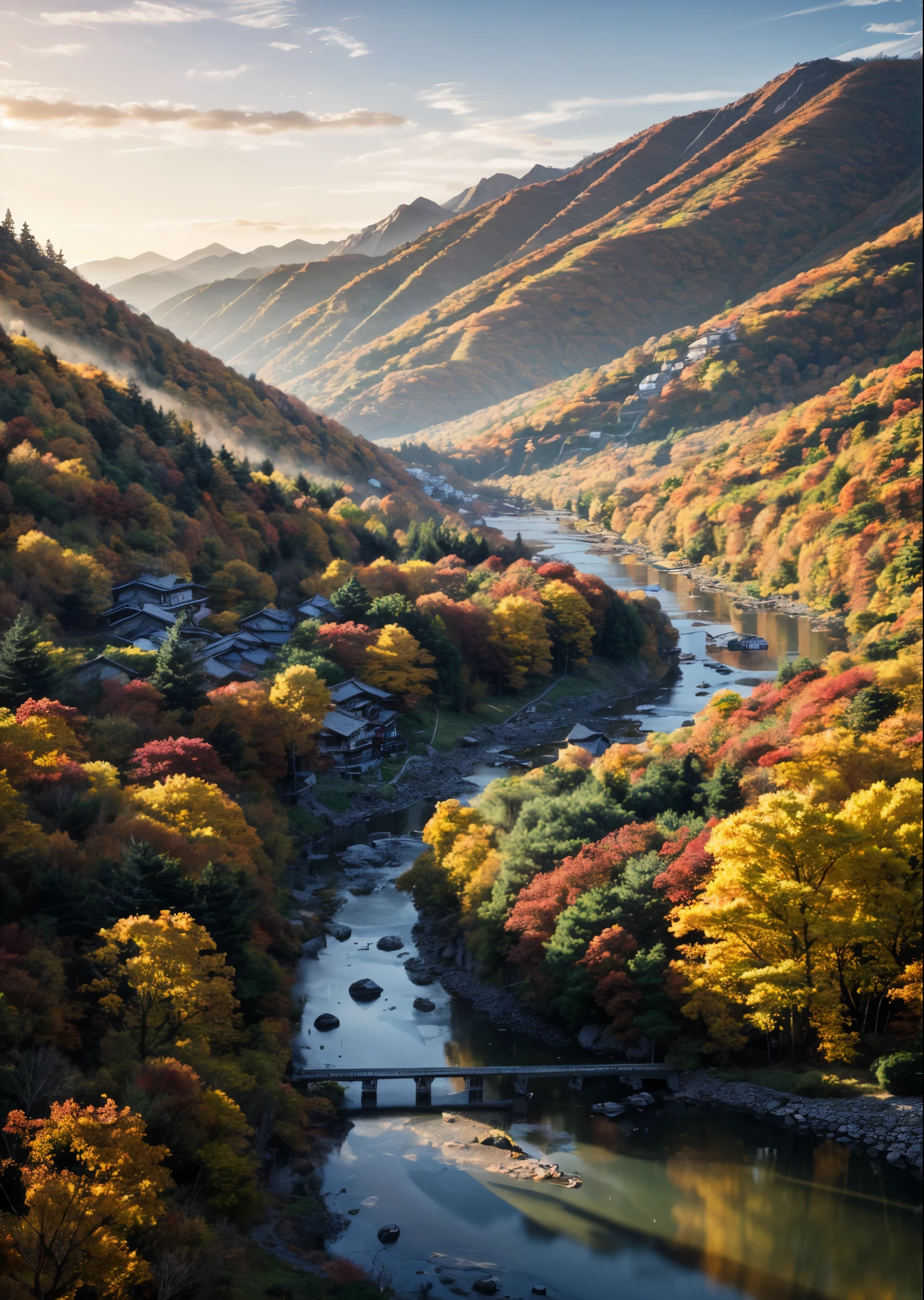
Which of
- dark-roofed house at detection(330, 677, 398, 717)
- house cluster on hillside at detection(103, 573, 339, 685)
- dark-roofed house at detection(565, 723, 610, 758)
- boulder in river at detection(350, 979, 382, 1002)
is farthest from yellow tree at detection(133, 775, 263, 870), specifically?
dark-roofed house at detection(565, 723, 610, 758)

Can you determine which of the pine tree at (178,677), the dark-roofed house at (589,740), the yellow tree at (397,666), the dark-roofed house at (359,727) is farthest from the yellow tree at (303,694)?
the dark-roofed house at (589,740)

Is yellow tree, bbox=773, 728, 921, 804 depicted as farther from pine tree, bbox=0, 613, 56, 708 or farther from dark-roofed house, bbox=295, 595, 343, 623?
dark-roofed house, bbox=295, 595, 343, 623

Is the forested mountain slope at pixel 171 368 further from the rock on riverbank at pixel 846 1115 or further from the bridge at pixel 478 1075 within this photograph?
the rock on riverbank at pixel 846 1115

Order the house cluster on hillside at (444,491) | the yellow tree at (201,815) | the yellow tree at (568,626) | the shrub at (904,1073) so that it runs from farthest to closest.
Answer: the house cluster on hillside at (444,491) < the yellow tree at (568,626) < the yellow tree at (201,815) < the shrub at (904,1073)

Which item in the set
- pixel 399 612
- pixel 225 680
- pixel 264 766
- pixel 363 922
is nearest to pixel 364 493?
pixel 399 612

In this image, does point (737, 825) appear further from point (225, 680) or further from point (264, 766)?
point (225, 680)

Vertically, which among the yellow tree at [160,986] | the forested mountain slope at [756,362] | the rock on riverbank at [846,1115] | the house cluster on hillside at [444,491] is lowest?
the rock on riverbank at [846,1115]
